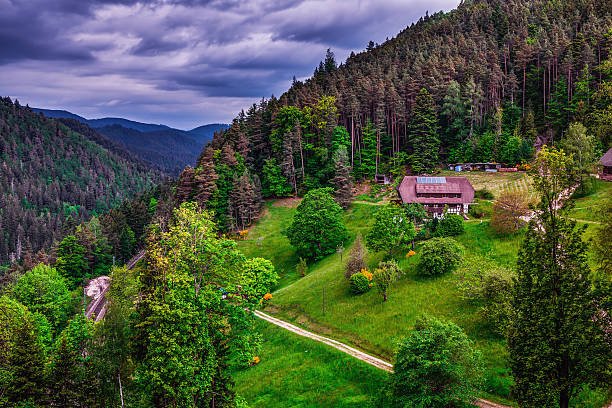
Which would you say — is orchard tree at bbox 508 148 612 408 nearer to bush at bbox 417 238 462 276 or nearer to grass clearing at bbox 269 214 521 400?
grass clearing at bbox 269 214 521 400

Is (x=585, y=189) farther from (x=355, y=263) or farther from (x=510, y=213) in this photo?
(x=355, y=263)

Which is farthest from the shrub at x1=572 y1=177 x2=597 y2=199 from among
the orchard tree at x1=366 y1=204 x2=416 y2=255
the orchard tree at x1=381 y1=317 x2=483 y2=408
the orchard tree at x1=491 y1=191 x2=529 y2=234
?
the orchard tree at x1=381 y1=317 x2=483 y2=408

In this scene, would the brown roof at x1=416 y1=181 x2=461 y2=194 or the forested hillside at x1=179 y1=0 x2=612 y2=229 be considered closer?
the brown roof at x1=416 y1=181 x2=461 y2=194

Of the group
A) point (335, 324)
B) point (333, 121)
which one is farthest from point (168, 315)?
point (333, 121)

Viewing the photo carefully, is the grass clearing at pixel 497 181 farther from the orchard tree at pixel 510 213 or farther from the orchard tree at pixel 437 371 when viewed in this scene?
the orchard tree at pixel 437 371

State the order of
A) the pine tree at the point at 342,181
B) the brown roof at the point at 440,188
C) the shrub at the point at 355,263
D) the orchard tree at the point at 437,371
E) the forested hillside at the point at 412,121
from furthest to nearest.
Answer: the forested hillside at the point at 412,121, the pine tree at the point at 342,181, the brown roof at the point at 440,188, the shrub at the point at 355,263, the orchard tree at the point at 437,371

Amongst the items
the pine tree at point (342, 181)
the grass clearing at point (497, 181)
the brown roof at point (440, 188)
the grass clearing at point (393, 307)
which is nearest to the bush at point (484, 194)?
the grass clearing at point (497, 181)

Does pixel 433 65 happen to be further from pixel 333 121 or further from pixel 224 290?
pixel 224 290
